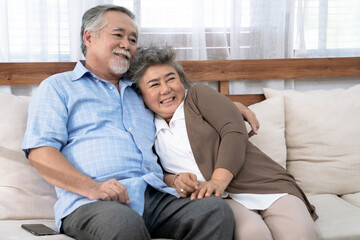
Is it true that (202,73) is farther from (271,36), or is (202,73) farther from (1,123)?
(1,123)

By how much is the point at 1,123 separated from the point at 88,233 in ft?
2.24

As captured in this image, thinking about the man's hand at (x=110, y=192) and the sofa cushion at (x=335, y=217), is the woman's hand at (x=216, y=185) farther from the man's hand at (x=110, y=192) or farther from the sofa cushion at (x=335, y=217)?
the sofa cushion at (x=335, y=217)

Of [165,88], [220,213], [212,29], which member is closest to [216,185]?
[220,213]

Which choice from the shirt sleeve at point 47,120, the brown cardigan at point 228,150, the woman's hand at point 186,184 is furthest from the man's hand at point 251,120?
the shirt sleeve at point 47,120

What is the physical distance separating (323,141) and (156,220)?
98 centimetres

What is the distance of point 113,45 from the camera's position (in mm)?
1933

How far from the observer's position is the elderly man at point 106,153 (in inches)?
60.1

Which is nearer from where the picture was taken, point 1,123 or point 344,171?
point 1,123

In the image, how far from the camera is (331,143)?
2195 millimetres

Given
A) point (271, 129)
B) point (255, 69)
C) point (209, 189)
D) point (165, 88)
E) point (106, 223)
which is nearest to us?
point (106, 223)

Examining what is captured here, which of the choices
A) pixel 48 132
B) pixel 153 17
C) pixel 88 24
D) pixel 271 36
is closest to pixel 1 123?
pixel 48 132

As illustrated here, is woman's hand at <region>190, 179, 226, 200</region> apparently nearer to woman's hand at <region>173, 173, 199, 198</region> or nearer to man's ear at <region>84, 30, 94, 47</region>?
woman's hand at <region>173, 173, 199, 198</region>

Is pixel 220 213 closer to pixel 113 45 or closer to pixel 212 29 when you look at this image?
pixel 113 45

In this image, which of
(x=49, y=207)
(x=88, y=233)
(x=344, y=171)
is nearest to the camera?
(x=88, y=233)
